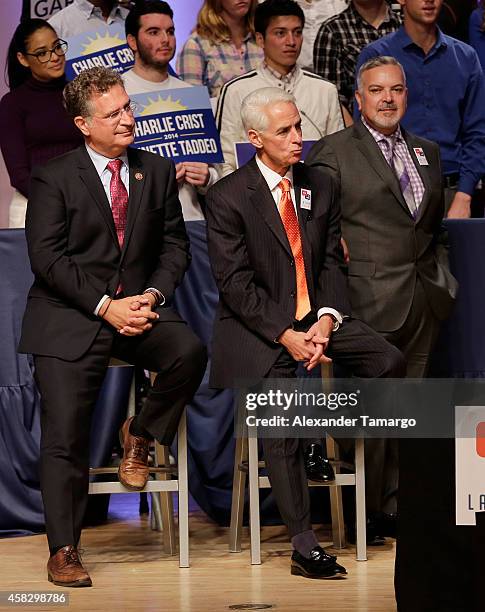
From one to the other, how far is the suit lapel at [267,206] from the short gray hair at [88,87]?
0.57 meters

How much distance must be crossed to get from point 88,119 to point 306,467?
1403 millimetres

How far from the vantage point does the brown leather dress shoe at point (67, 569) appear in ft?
13.5

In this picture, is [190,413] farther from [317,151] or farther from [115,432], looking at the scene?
[317,151]

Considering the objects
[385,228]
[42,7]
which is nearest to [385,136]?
[385,228]

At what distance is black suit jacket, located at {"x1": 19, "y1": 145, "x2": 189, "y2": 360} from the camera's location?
434 centimetres

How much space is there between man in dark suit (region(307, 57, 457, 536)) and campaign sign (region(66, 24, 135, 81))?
50.0 inches

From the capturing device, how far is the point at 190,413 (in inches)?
200

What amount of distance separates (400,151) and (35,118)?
1712 mm

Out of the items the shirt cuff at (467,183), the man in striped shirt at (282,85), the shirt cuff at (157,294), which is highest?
the man in striped shirt at (282,85)

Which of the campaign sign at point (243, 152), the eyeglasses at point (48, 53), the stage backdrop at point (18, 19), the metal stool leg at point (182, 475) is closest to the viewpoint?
the metal stool leg at point (182, 475)

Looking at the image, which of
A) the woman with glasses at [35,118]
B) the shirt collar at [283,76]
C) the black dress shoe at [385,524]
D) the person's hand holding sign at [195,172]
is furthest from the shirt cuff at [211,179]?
the black dress shoe at [385,524]

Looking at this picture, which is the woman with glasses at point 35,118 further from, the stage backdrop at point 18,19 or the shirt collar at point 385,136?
the shirt collar at point 385,136

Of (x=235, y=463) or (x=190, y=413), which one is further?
(x=190, y=413)

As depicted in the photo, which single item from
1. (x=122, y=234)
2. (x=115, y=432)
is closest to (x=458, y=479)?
(x=122, y=234)
